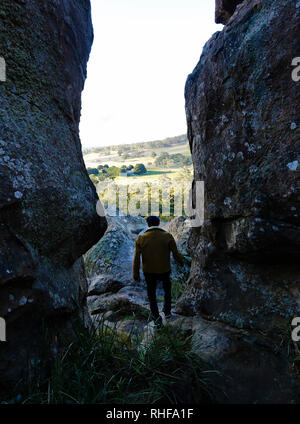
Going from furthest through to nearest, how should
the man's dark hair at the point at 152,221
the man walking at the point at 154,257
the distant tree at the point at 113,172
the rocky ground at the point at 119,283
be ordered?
1. the distant tree at the point at 113,172
2. the rocky ground at the point at 119,283
3. the man's dark hair at the point at 152,221
4. the man walking at the point at 154,257

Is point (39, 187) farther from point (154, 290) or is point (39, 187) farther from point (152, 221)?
point (154, 290)

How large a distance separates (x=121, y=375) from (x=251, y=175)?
325 cm

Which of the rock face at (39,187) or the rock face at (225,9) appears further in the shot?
the rock face at (225,9)

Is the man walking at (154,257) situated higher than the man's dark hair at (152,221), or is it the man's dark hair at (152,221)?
the man's dark hair at (152,221)

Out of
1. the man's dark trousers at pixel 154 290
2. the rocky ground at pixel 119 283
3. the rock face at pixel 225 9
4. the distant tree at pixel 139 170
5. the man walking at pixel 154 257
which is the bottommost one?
the rocky ground at pixel 119 283

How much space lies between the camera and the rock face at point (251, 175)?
13.2 feet

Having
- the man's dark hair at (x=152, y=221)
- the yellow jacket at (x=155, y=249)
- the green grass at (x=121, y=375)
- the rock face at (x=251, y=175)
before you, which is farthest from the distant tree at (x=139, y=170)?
the green grass at (x=121, y=375)

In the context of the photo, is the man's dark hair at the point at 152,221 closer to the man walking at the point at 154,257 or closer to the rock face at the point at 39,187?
the man walking at the point at 154,257

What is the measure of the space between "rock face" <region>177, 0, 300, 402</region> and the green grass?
2.04 feet

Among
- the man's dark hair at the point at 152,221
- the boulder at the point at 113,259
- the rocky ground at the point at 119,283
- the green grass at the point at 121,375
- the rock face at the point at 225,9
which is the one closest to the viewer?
the green grass at the point at 121,375

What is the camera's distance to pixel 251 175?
175 inches

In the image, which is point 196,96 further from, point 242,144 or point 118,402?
point 118,402

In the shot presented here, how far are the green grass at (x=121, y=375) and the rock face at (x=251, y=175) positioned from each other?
0.62 metres

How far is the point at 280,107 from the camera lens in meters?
4.11
